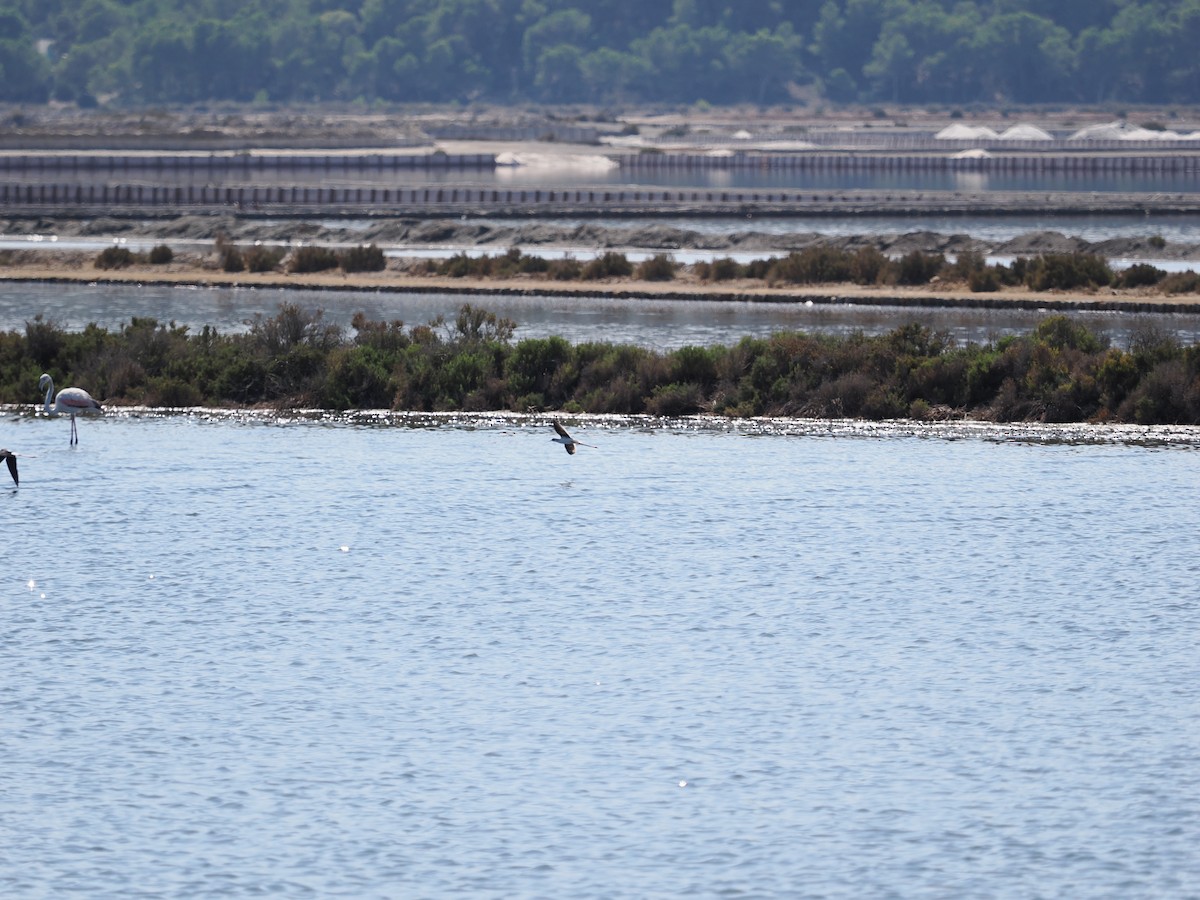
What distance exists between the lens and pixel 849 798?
1470cm

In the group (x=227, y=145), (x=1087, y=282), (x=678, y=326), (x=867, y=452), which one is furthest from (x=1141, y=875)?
(x=227, y=145)

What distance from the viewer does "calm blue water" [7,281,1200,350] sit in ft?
145

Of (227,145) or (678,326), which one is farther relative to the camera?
(227,145)

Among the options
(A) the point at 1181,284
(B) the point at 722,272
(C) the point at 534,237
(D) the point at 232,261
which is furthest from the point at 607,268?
(A) the point at 1181,284

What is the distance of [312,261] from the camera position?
61.5 meters

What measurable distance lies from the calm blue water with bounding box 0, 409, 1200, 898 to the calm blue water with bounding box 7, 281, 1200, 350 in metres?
14.9

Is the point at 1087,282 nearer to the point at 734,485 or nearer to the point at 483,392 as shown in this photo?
the point at 483,392

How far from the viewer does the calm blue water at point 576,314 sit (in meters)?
44.2

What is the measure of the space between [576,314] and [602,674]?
32643 millimetres

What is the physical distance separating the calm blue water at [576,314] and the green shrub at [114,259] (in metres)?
5.25

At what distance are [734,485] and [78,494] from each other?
29.9ft

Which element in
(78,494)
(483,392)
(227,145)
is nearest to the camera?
(78,494)

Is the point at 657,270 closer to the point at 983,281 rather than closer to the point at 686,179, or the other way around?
the point at 983,281

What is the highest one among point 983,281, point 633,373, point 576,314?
point 633,373
